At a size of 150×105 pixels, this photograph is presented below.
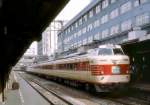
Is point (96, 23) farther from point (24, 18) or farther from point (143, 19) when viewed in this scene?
point (24, 18)

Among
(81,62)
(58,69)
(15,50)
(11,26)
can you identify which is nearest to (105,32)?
(58,69)

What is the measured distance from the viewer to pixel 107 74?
82.2 ft

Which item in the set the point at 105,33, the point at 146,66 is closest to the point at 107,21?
the point at 105,33

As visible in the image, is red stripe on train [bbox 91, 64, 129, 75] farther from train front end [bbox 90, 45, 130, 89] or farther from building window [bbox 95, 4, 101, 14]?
building window [bbox 95, 4, 101, 14]

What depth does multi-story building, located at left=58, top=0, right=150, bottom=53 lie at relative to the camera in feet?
165

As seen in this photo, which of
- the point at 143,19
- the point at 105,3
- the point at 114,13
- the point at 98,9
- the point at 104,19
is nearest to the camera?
the point at 143,19

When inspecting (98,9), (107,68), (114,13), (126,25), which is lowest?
(107,68)

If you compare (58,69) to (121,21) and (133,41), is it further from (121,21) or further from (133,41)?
(121,21)

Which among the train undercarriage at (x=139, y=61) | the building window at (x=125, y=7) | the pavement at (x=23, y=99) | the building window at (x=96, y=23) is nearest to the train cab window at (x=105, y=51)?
the train undercarriage at (x=139, y=61)

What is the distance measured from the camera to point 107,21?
7156cm

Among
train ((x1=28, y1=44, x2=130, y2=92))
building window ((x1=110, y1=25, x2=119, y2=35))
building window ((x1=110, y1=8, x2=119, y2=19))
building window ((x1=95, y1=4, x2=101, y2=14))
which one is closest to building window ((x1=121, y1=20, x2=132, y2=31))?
building window ((x1=110, y1=25, x2=119, y2=35))

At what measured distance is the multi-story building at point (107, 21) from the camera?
165ft

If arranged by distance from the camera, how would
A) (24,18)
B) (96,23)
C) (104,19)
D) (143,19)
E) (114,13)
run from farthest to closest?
(96,23)
(104,19)
(114,13)
(143,19)
(24,18)

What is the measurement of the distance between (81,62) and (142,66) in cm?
471
